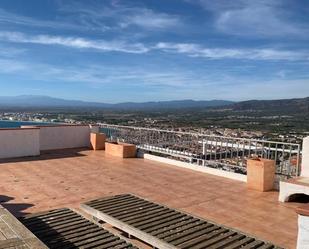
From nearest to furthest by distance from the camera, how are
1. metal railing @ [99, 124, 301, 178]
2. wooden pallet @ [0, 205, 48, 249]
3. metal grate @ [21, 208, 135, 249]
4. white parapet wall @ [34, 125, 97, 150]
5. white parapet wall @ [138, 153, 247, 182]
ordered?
wooden pallet @ [0, 205, 48, 249] → metal grate @ [21, 208, 135, 249] → metal railing @ [99, 124, 301, 178] → white parapet wall @ [138, 153, 247, 182] → white parapet wall @ [34, 125, 97, 150]

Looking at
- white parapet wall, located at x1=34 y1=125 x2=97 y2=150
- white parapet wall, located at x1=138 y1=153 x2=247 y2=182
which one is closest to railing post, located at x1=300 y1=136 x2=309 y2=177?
white parapet wall, located at x1=138 y1=153 x2=247 y2=182

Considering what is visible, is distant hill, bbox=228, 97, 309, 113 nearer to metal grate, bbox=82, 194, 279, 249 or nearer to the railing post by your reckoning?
the railing post

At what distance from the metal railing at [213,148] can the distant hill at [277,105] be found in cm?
3720

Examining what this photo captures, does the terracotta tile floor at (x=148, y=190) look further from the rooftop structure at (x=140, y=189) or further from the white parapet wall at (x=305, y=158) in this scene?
the white parapet wall at (x=305, y=158)

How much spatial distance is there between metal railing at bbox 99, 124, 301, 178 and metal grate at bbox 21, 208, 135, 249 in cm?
441

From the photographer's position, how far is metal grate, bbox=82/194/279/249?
12.0ft

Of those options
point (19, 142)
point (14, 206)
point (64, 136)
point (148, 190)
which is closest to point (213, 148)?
point (148, 190)

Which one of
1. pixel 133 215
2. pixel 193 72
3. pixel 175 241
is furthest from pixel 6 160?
pixel 193 72

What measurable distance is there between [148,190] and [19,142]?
5210 millimetres

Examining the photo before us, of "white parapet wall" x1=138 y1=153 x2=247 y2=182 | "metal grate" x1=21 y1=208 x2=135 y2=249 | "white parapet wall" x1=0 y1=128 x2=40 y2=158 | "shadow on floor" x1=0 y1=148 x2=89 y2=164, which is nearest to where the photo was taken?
"metal grate" x1=21 y1=208 x2=135 y2=249

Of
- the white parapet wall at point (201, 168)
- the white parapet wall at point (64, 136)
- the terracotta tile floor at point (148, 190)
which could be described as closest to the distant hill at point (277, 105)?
the white parapet wall at point (64, 136)

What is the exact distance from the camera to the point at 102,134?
11805 mm

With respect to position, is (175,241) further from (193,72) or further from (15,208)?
(193,72)

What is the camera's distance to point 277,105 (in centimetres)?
5694
